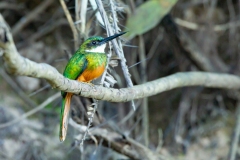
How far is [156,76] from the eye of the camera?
170 inches

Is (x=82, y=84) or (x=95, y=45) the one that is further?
(x=95, y=45)

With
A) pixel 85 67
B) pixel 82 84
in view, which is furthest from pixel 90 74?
pixel 82 84

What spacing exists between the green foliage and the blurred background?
1.05 feet

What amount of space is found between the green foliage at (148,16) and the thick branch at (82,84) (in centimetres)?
51

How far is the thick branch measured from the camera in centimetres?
113

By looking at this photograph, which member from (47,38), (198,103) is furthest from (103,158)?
(47,38)

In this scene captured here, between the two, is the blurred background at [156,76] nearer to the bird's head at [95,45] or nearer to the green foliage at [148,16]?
the green foliage at [148,16]

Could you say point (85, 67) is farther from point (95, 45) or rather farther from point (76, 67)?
point (95, 45)

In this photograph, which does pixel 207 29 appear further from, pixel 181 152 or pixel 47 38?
pixel 47 38

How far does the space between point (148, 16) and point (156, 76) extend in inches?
43.5

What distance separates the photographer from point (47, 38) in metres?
4.58

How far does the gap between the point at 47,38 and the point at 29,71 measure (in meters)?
3.43

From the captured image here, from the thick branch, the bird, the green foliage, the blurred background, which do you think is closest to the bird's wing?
the bird

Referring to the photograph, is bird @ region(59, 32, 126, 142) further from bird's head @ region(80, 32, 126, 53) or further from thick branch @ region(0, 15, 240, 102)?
thick branch @ region(0, 15, 240, 102)
